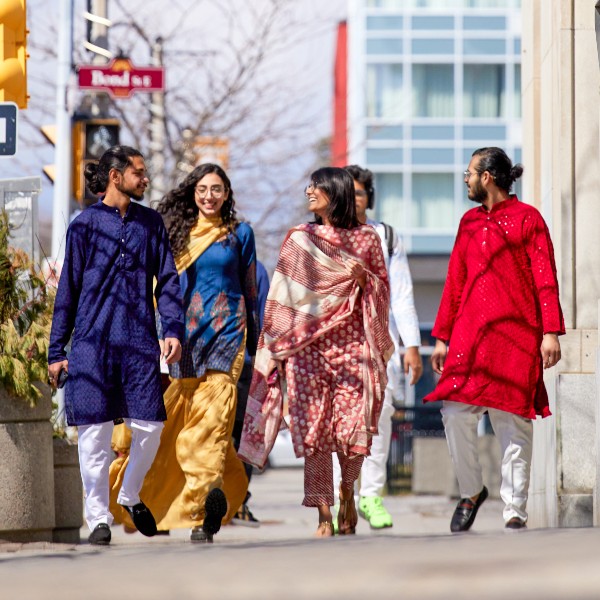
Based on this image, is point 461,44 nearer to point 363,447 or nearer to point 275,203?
point 275,203

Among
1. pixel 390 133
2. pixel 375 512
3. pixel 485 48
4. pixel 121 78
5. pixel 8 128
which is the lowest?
pixel 375 512

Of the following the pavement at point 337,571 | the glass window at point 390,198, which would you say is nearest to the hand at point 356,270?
the pavement at point 337,571

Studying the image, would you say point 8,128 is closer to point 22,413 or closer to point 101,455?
point 22,413

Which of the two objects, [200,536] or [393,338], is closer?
[200,536]

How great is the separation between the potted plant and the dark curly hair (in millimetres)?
783

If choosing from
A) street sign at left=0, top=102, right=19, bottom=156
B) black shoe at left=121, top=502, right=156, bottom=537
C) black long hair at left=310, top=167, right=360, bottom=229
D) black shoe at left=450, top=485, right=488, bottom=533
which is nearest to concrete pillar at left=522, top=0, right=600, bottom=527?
black shoe at left=450, top=485, right=488, bottom=533

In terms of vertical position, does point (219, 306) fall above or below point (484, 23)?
below

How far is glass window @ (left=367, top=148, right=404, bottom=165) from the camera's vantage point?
2008 inches

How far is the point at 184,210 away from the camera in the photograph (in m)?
8.44

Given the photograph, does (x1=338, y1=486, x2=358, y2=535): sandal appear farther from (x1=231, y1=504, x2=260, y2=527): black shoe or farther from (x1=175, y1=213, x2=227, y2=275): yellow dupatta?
(x1=231, y1=504, x2=260, y2=527): black shoe

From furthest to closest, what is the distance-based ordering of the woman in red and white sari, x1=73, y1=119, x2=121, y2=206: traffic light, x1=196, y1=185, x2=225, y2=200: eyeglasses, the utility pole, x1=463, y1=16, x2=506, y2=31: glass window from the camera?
x1=463, y1=16, x2=506, y2=31: glass window < the utility pole < x1=73, y1=119, x2=121, y2=206: traffic light < x1=196, y1=185, x2=225, y2=200: eyeglasses < the woman in red and white sari

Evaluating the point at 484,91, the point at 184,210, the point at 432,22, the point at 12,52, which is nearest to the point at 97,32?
the point at 12,52

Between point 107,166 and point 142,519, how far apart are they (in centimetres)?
175

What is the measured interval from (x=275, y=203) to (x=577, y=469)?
66.4 ft
